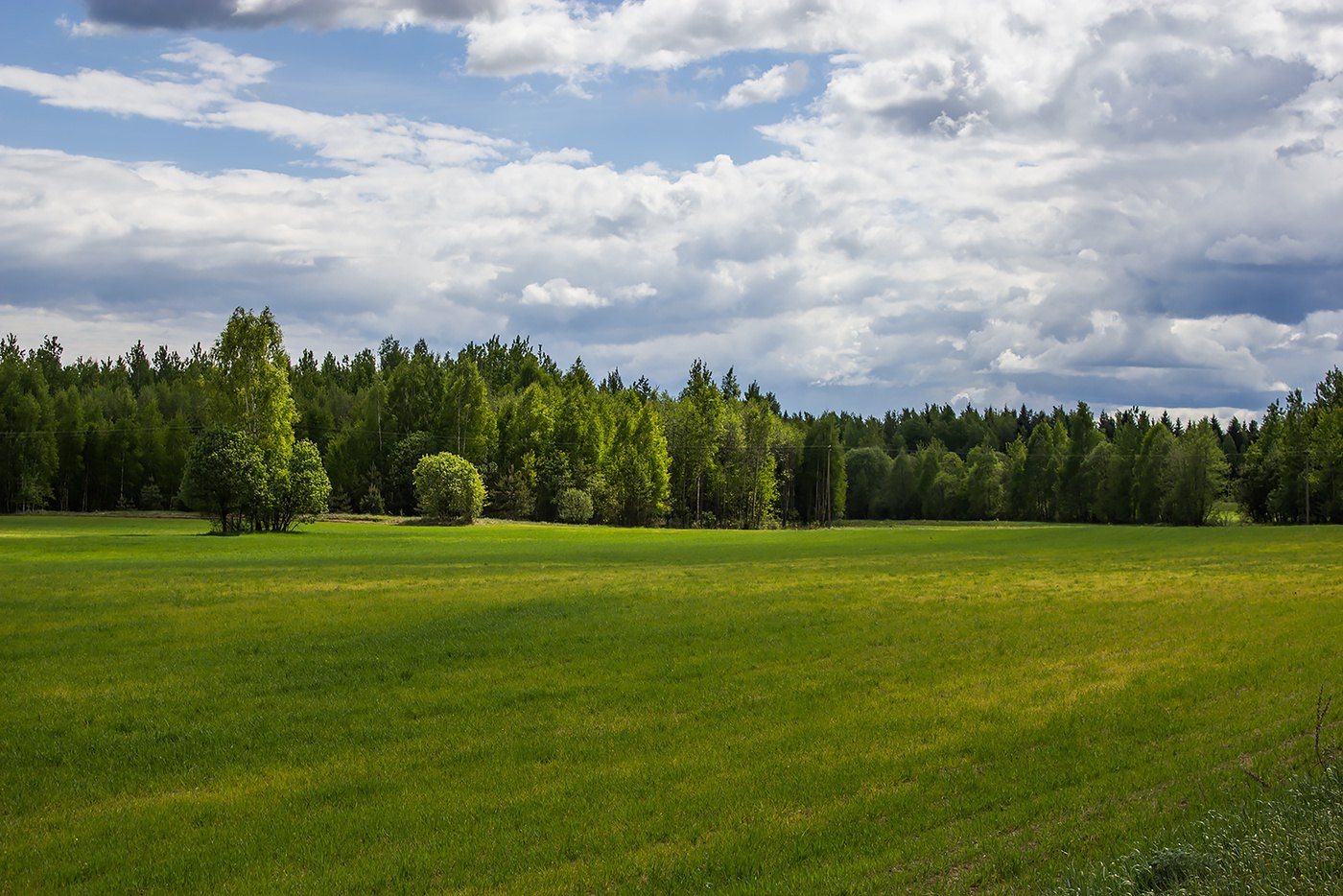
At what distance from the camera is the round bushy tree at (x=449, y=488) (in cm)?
10612

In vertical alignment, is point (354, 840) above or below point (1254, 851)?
below

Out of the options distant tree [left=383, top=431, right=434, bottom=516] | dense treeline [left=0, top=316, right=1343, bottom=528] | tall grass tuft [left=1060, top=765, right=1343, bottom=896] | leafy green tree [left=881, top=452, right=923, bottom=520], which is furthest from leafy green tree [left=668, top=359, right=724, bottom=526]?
tall grass tuft [left=1060, top=765, right=1343, bottom=896]

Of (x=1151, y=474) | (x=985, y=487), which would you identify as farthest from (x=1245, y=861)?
(x=985, y=487)

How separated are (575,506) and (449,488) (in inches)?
797

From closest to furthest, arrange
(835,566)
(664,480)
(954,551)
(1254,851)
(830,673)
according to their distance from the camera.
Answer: (1254,851) < (830,673) < (835,566) < (954,551) < (664,480)

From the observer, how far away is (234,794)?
13.2 metres

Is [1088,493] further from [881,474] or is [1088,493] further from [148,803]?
[148,803]

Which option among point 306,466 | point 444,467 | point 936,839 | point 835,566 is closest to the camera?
point 936,839

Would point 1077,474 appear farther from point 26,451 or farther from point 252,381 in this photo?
point 26,451

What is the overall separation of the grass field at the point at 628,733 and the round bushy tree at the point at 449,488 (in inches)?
2810

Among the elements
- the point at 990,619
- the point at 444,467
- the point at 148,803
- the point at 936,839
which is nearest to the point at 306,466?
the point at 444,467

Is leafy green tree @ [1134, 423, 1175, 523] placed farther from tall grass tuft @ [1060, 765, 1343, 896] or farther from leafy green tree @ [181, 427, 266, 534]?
tall grass tuft @ [1060, 765, 1343, 896]

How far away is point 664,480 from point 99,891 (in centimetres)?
11951

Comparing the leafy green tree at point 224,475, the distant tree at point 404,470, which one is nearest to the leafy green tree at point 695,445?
the distant tree at point 404,470
